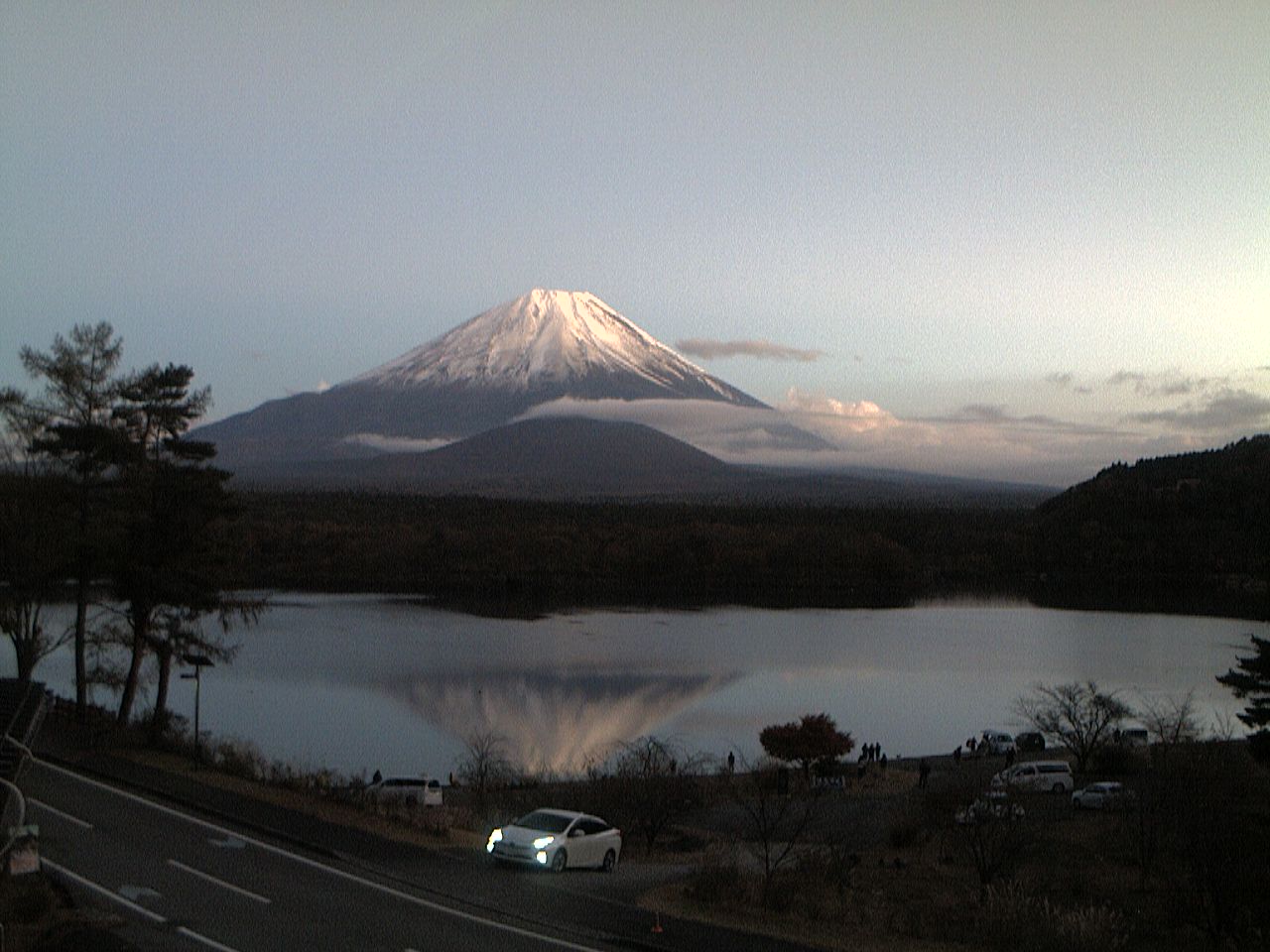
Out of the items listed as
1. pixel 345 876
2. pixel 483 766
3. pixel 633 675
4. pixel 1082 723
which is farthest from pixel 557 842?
pixel 633 675

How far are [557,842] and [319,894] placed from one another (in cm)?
232

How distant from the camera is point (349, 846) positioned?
10.9m

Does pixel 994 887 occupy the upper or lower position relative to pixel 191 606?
lower

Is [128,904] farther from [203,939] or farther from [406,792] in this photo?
[406,792]

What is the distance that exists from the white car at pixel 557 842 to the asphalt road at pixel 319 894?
170mm

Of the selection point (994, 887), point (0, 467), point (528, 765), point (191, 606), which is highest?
point (0, 467)

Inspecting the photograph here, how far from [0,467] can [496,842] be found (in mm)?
11785

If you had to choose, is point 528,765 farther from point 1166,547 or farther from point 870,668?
point 1166,547

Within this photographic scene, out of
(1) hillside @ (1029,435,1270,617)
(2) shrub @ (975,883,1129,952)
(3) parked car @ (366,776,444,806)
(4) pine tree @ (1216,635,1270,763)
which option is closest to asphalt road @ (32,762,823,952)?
(2) shrub @ (975,883,1129,952)

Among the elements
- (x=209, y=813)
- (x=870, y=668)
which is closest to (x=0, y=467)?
(x=209, y=813)

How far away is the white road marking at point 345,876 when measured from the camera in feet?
27.8

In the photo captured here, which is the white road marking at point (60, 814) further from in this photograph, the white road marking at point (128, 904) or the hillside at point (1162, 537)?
the hillside at point (1162, 537)

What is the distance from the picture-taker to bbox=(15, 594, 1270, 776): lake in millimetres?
27016

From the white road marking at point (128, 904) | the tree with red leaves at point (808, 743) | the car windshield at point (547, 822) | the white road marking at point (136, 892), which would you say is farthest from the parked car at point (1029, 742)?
the white road marking at point (128, 904)
